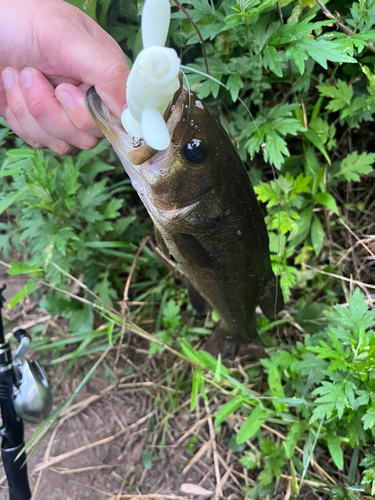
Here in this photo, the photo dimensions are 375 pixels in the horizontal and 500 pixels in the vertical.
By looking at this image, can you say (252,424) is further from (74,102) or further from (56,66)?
(56,66)

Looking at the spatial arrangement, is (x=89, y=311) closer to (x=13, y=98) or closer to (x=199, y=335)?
(x=199, y=335)

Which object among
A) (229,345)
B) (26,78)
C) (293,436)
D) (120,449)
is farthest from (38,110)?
(120,449)

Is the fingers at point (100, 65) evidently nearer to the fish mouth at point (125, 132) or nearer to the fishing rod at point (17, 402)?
the fish mouth at point (125, 132)

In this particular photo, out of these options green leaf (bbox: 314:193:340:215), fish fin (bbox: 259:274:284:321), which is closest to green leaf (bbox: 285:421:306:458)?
fish fin (bbox: 259:274:284:321)

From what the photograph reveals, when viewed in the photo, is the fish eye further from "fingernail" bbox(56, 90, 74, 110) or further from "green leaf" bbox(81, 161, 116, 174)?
"green leaf" bbox(81, 161, 116, 174)

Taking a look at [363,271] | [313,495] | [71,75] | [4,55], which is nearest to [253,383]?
[313,495]
